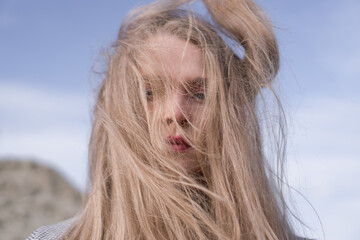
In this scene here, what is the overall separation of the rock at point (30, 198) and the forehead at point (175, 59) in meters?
3.24

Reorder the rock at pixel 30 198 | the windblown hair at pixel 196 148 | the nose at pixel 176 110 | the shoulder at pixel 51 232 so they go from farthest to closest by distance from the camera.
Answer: the rock at pixel 30 198, the shoulder at pixel 51 232, the nose at pixel 176 110, the windblown hair at pixel 196 148

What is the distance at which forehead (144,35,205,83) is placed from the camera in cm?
193

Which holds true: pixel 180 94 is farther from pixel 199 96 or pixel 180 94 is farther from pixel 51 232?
pixel 51 232

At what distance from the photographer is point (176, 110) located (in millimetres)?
1863

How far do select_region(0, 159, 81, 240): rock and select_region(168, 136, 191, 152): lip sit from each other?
3213 mm

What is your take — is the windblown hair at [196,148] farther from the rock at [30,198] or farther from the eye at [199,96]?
the rock at [30,198]

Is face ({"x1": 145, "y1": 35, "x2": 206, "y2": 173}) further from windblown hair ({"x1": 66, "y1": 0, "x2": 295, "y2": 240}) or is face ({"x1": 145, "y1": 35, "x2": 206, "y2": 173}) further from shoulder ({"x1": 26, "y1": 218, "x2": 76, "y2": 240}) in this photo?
shoulder ({"x1": 26, "y1": 218, "x2": 76, "y2": 240})

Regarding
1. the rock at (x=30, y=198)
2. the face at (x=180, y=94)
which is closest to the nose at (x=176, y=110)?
the face at (x=180, y=94)

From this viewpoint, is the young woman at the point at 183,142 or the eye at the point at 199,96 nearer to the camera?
the young woman at the point at 183,142

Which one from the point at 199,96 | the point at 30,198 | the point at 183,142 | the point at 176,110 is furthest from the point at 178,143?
the point at 30,198

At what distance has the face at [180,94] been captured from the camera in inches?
73.2

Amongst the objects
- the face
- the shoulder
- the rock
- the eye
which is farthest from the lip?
the rock

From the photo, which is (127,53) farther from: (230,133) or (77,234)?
(77,234)

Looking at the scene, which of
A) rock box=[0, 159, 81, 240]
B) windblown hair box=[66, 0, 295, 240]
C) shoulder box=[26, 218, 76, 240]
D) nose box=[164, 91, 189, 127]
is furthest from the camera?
rock box=[0, 159, 81, 240]
